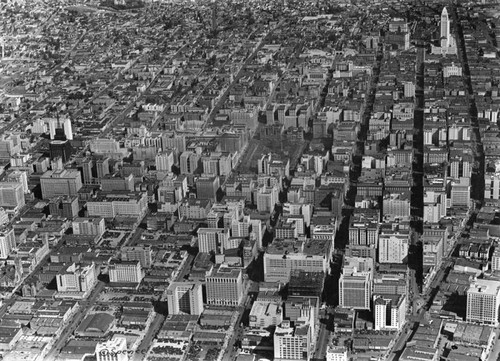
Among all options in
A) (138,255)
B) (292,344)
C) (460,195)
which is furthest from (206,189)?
(292,344)

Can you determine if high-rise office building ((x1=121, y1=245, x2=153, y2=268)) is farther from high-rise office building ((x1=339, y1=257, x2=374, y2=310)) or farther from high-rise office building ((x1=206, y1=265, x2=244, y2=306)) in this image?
high-rise office building ((x1=339, y1=257, x2=374, y2=310))

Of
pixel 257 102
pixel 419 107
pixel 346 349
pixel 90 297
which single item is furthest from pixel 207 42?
pixel 346 349

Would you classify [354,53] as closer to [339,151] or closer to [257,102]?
[257,102]

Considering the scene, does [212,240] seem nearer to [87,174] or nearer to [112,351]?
[112,351]

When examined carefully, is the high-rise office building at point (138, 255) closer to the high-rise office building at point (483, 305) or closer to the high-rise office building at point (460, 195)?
the high-rise office building at point (483, 305)

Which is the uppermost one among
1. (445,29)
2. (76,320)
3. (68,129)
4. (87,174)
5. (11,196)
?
(445,29)

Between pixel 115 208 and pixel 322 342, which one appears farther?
pixel 115 208

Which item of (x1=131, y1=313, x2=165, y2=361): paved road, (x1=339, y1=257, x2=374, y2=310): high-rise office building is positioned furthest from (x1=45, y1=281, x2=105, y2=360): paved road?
(x1=339, y1=257, x2=374, y2=310): high-rise office building
